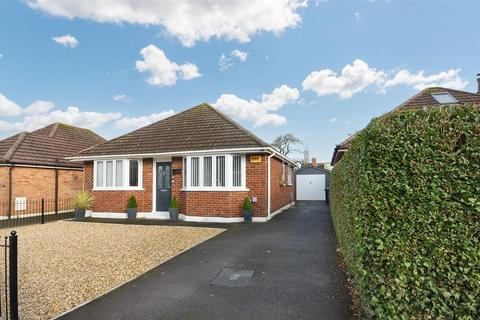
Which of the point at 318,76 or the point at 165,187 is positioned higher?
the point at 318,76

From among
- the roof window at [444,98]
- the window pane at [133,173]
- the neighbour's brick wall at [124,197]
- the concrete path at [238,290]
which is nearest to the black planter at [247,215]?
the concrete path at [238,290]

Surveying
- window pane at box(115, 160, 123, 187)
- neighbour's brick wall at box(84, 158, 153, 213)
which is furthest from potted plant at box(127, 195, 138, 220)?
window pane at box(115, 160, 123, 187)

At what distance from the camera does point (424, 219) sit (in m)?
2.47

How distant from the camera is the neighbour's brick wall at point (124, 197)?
12297mm

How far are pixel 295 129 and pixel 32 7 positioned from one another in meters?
32.5

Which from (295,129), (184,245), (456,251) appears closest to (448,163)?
(456,251)

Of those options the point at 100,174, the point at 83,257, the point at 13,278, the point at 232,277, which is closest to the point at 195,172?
the point at 100,174

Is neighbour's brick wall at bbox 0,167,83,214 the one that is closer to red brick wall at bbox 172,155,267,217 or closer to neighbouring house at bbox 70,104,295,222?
neighbouring house at bbox 70,104,295,222

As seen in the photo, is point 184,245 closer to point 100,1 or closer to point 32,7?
point 100,1

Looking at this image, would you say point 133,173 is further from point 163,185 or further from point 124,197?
point 163,185

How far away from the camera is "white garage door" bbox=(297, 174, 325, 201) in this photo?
23.6 meters

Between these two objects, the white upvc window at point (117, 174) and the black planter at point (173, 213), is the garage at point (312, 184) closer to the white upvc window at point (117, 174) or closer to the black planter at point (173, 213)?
the black planter at point (173, 213)

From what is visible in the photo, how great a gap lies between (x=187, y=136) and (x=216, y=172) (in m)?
2.71

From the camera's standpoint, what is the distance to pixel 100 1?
7.43 meters
